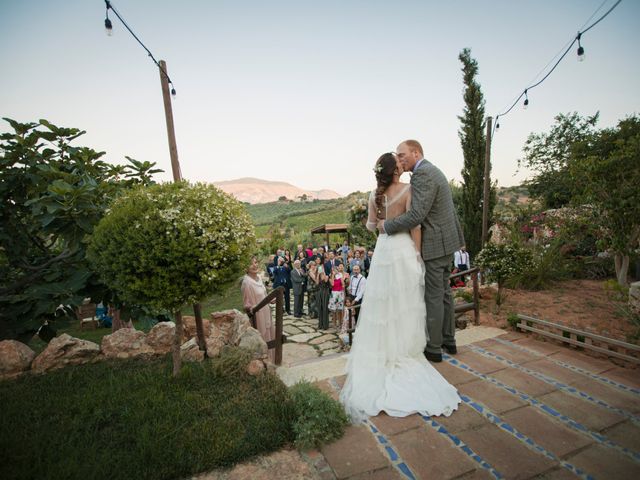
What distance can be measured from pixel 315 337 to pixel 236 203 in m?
5.84

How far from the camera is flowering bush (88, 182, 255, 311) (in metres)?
2.48

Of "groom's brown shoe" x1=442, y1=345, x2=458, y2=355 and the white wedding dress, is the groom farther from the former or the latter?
"groom's brown shoe" x1=442, y1=345, x2=458, y2=355

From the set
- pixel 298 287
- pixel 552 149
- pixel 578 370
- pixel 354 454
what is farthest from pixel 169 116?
pixel 552 149

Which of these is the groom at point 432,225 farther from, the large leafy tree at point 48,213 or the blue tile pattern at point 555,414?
the large leafy tree at point 48,213

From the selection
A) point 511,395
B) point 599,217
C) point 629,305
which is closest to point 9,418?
point 511,395

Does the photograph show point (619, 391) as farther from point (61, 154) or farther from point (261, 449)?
point (61, 154)

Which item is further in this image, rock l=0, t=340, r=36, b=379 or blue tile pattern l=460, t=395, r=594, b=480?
rock l=0, t=340, r=36, b=379

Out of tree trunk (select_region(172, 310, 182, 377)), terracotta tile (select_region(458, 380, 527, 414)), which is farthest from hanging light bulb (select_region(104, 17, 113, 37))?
terracotta tile (select_region(458, 380, 527, 414))

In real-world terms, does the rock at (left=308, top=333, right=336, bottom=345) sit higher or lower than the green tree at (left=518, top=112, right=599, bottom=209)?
lower

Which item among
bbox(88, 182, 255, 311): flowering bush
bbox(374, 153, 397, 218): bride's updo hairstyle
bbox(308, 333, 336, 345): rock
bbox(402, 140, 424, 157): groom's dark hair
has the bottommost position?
bbox(308, 333, 336, 345): rock

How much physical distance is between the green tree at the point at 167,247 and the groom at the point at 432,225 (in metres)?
1.65

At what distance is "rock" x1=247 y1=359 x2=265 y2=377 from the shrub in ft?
2.48

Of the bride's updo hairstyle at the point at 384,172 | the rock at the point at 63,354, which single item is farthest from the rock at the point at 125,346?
the bride's updo hairstyle at the point at 384,172

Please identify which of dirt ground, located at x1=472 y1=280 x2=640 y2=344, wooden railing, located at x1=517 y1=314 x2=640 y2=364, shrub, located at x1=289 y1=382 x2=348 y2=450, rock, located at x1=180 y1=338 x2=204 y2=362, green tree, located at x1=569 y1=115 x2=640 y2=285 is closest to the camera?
shrub, located at x1=289 y1=382 x2=348 y2=450
